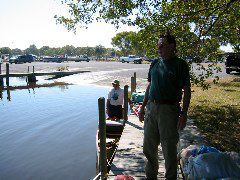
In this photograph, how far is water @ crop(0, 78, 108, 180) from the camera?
12.8 metres

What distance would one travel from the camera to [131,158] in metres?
7.70

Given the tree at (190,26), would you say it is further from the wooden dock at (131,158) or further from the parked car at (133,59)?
the parked car at (133,59)

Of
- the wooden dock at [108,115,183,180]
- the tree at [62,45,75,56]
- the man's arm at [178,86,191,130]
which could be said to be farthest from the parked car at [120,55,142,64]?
the tree at [62,45,75,56]

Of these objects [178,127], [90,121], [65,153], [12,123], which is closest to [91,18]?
[65,153]

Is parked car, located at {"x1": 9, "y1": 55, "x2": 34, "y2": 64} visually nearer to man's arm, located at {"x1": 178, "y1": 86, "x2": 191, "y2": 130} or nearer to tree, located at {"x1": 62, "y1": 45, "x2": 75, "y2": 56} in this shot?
man's arm, located at {"x1": 178, "y1": 86, "x2": 191, "y2": 130}

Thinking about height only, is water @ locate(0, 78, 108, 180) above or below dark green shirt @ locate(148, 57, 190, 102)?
below

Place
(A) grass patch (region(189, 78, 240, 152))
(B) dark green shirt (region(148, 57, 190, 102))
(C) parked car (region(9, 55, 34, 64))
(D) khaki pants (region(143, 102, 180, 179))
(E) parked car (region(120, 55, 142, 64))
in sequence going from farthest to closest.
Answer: (C) parked car (region(9, 55, 34, 64)), (E) parked car (region(120, 55, 142, 64)), (A) grass patch (region(189, 78, 240, 152)), (D) khaki pants (region(143, 102, 180, 179)), (B) dark green shirt (region(148, 57, 190, 102))

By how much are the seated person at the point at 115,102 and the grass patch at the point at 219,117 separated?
10.6 ft

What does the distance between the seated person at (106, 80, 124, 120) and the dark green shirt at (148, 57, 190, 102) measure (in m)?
Result: 7.90

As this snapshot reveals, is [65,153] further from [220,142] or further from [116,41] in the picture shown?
[116,41]

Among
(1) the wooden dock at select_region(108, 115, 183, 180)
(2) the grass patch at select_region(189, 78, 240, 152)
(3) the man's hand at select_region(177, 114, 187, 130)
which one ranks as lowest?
(1) the wooden dock at select_region(108, 115, 183, 180)

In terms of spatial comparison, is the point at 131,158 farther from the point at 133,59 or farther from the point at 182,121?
the point at 133,59

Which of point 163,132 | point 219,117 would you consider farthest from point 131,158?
point 219,117

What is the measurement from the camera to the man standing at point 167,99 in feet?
15.8
